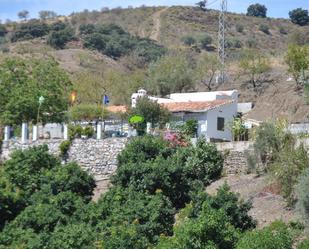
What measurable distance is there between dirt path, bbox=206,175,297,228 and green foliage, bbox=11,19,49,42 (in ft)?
244

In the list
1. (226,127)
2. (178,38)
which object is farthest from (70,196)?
(178,38)

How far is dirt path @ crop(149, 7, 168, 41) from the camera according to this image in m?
117

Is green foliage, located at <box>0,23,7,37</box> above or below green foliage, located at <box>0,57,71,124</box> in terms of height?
above

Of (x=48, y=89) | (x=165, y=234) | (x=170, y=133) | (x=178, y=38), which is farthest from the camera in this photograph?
(x=178, y=38)

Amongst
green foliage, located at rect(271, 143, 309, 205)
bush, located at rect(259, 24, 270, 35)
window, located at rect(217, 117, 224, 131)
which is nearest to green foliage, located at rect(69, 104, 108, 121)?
window, located at rect(217, 117, 224, 131)

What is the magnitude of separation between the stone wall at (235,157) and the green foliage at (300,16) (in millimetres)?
81336

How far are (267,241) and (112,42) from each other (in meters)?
82.0

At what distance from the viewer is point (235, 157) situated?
40.5 metres

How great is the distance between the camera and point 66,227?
34.0 metres

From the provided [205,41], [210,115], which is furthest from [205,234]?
[205,41]

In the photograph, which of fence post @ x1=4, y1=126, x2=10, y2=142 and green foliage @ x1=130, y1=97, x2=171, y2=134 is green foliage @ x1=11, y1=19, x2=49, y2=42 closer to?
green foliage @ x1=130, y1=97, x2=171, y2=134

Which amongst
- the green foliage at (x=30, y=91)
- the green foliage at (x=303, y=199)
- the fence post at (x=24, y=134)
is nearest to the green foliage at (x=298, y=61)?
the green foliage at (x=30, y=91)

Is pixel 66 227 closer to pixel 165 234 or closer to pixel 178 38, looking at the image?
pixel 165 234

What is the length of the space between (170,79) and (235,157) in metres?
27.3
